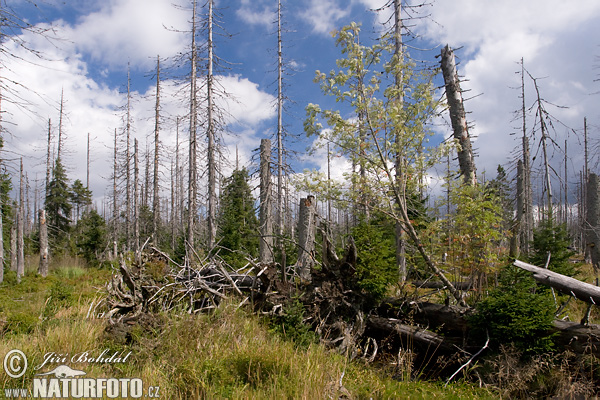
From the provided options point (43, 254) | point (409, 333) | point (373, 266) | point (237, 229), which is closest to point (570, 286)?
point (409, 333)

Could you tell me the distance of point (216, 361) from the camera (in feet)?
14.3

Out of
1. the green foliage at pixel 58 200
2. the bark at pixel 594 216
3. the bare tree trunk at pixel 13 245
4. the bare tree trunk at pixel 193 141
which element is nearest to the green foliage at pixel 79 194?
the green foliage at pixel 58 200

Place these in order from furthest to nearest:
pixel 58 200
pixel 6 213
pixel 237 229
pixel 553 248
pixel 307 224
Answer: pixel 58 200, pixel 6 213, pixel 237 229, pixel 307 224, pixel 553 248

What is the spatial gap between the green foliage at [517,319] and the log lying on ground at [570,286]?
274mm

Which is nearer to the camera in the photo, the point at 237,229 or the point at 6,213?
the point at 237,229

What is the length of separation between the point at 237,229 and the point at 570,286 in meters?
9.97

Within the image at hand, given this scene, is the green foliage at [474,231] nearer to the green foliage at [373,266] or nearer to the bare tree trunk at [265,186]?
the green foliage at [373,266]

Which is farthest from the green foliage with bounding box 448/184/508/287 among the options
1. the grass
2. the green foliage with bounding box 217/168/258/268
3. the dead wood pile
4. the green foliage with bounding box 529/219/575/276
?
the green foliage with bounding box 217/168/258/268

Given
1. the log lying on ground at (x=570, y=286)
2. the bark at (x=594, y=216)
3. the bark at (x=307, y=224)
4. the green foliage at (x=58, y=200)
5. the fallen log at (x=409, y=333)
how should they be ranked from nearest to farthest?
the log lying on ground at (x=570, y=286) → the fallen log at (x=409, y=333) → the bark at (x=307, y=224) → the bark at (x=594, y=216) → the green foliage at (x=58, y=200)

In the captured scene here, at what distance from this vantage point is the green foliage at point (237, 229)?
11.4m

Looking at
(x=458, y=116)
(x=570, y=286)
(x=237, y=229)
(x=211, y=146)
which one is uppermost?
(x=211, y=146)

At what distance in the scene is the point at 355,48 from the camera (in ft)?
19.8

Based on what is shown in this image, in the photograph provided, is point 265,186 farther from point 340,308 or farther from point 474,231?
point 474,231

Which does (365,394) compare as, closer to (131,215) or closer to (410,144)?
A: (410,144)
